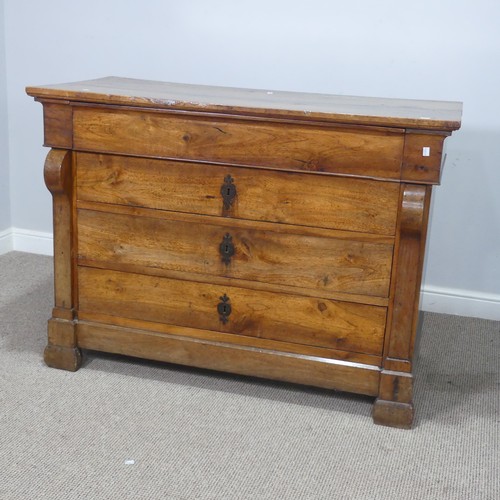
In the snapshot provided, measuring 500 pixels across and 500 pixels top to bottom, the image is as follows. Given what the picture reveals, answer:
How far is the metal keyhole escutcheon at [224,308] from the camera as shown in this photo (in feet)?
7.13

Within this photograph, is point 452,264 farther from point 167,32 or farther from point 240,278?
point 167,32

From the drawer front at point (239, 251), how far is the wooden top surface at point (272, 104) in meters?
0.28

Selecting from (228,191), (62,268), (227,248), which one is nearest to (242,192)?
(228,191)

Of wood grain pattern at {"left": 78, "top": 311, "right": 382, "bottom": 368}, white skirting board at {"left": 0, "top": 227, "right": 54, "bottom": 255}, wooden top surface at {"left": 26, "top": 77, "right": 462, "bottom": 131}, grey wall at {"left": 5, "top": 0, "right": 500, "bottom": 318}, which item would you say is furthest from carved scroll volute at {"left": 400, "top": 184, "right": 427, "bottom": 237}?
white skirting board at {"left": 0, "top": 227, "right": 54, "bottom": 255}

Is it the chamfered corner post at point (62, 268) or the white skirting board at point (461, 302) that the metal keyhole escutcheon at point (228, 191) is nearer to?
the chamfered corner post at point (62, 268)

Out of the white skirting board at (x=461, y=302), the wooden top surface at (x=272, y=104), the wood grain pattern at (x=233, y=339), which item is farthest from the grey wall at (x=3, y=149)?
the white skirting board at (x=461, y=302)

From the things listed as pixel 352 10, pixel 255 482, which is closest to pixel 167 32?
pixel 352 10

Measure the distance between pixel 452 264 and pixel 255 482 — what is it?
1.29m

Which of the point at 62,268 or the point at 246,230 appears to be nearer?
the point at 246,230

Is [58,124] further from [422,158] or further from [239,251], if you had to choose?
[422,158]

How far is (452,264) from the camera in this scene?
9.30 ft

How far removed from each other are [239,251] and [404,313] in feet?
1.43

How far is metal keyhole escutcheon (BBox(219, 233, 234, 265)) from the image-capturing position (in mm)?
2131

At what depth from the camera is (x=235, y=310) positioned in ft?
7.13
